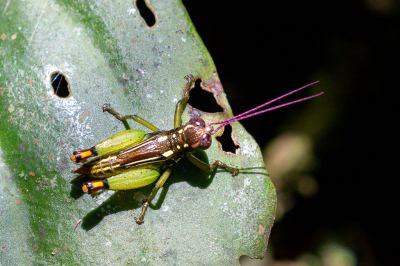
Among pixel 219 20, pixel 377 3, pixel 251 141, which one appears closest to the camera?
pixel 251 141

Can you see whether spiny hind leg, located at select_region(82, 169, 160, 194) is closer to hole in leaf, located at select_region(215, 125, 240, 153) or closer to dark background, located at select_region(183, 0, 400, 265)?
hole in leaf, located at select_region(215, 125, 240, 153)

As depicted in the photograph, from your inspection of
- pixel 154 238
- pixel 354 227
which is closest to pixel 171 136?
pixel 154 238

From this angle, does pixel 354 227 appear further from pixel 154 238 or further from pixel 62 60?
pixel 62 60

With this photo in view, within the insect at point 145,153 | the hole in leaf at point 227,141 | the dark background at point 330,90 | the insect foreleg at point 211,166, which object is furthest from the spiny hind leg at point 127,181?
the dark background at point 330,90

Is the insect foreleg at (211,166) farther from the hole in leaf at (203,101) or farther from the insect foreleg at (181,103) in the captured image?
the hole in leaf at (203,101)

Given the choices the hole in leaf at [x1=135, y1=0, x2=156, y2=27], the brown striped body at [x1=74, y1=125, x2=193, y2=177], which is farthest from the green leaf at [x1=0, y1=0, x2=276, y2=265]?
the brown striped body at [x1=74, y1=125, x2=193, y2=177]

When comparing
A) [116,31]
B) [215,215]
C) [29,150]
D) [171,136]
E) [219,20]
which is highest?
[116,31]
